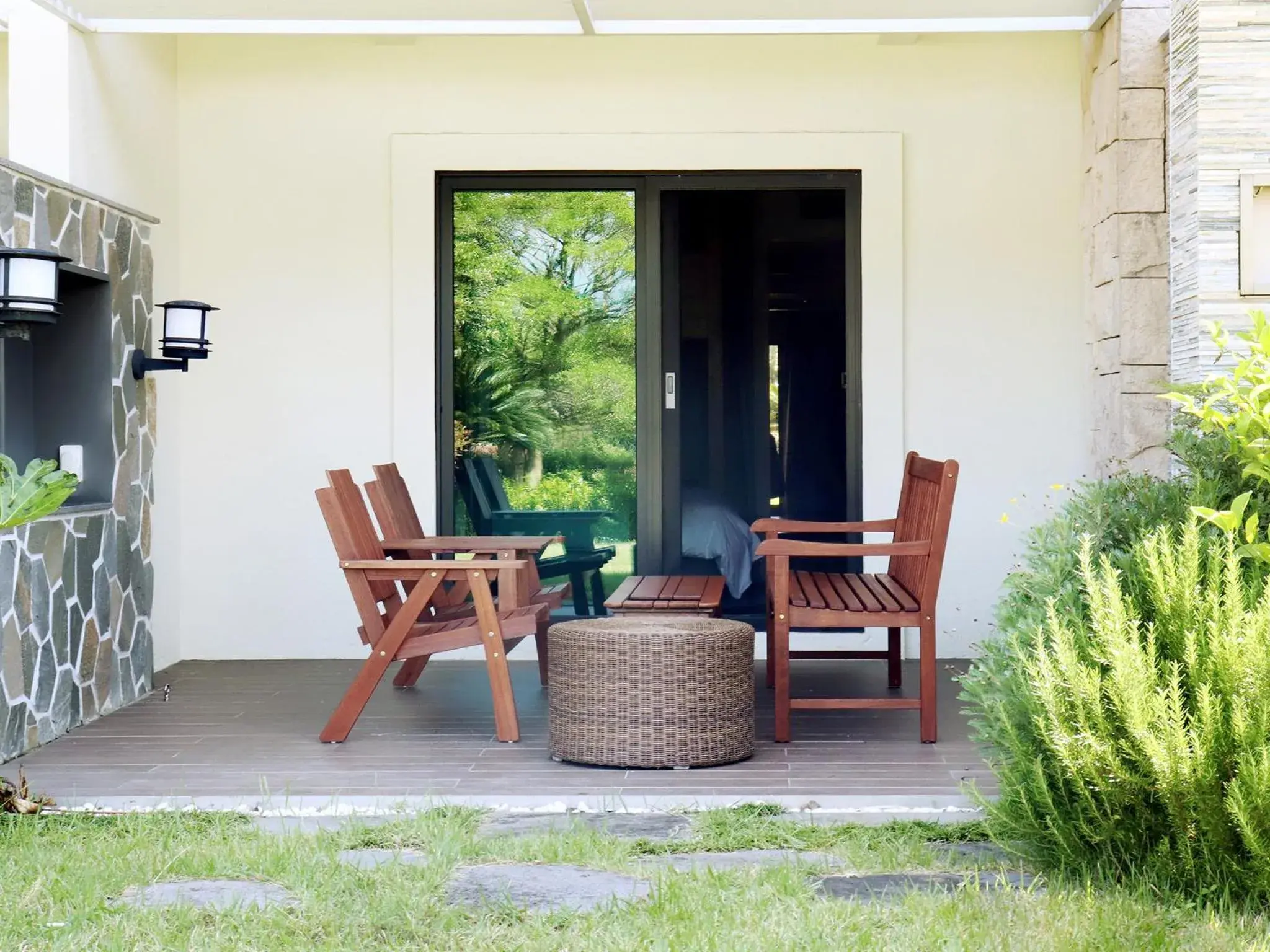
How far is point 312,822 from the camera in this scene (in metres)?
3.70

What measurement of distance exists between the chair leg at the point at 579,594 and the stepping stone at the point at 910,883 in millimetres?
3693

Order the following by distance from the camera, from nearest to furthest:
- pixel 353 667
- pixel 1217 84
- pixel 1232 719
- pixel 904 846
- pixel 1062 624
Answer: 1. pixel 1232 719
2. pixel 1062 624
3. pixel 904 846
4. pixel 1217 84
5. pixel 353 667

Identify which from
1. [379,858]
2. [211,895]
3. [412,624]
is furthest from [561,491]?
[211,895]

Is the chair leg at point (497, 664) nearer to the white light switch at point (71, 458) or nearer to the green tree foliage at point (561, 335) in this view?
the white light switch at point (71, 458)

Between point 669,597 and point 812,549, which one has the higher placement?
point 812,549

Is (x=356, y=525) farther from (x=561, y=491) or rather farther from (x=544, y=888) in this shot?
(x=544, y=888)

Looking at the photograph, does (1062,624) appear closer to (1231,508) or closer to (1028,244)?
(1231,508)

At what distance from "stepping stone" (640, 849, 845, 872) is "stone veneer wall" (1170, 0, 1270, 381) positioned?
170 cm

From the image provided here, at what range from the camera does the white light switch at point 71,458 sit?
17.6 feet

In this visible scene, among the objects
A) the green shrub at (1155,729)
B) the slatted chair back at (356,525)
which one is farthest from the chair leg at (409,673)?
the green shrub at (1155,729)

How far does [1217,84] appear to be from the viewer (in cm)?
391

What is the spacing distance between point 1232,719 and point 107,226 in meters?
4.44

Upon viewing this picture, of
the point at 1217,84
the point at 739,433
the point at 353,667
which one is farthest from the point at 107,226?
the point at 1217,84

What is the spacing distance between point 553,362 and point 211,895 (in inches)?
160
